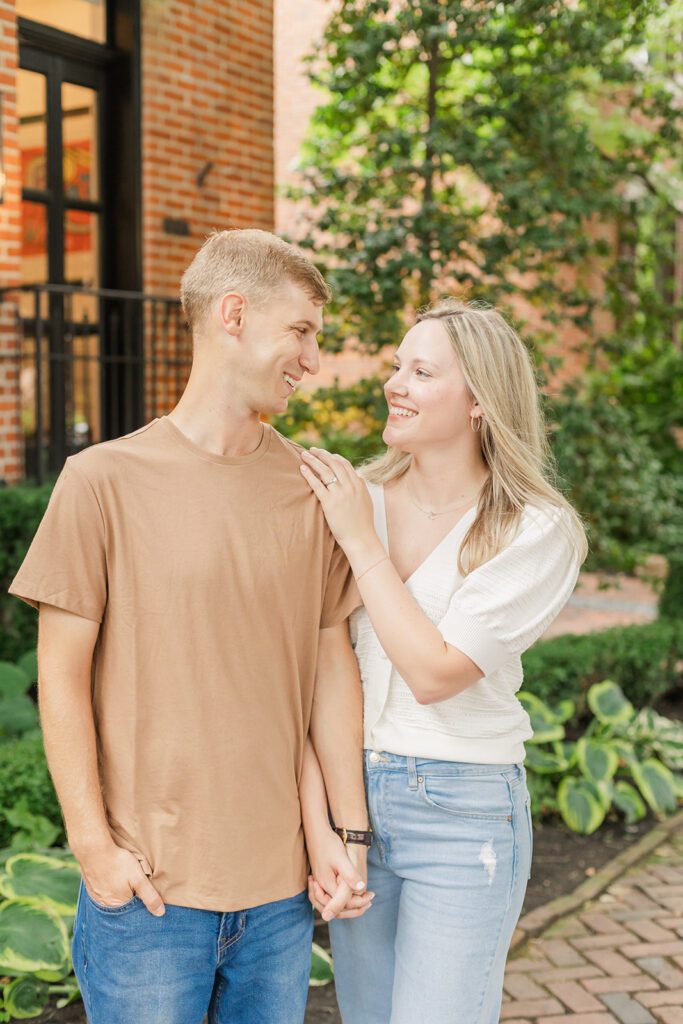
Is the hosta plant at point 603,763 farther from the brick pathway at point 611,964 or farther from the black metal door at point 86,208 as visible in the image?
the black metal door at point 86,208

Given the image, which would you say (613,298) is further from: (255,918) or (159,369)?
(255,918)

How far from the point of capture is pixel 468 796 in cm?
206

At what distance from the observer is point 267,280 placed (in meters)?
1.89

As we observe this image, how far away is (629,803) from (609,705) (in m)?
0.60

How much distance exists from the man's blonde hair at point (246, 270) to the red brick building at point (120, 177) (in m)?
4.75

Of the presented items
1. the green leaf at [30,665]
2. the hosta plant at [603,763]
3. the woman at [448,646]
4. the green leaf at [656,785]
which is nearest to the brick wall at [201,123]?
the green leaf at [30,665]

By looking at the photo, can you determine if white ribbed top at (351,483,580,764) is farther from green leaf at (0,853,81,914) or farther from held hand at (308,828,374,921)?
green leaf at (0,853,81,914)

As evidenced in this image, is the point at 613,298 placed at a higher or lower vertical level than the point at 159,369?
higher

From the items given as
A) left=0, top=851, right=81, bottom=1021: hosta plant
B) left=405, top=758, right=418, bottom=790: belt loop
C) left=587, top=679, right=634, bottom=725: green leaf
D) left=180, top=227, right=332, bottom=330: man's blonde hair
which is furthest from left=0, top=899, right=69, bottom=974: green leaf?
left=587, top=679, right=634, bottom=725: green leaf

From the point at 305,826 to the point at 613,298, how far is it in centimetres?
589

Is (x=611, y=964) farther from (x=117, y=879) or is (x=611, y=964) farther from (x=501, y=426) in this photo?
(x=117, y=879)

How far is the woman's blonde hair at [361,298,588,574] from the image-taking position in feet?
7.13

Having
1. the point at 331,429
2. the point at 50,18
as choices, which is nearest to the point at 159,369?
the point at 331,429

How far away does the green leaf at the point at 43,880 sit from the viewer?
10.5 feet
